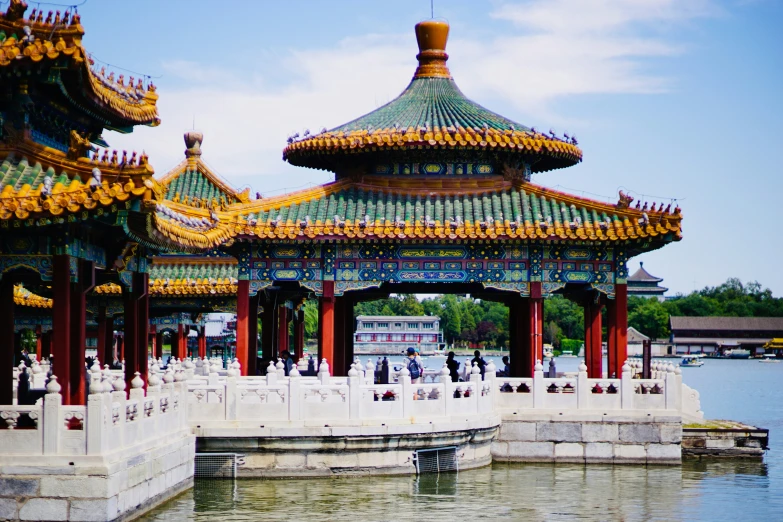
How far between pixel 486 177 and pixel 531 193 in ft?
3.78

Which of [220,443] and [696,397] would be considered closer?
[220,443]

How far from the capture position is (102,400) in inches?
702

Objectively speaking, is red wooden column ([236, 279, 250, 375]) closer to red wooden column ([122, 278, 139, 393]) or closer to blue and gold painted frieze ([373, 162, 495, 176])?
blue and gold painted frieze ([373, 162, 495, 176])

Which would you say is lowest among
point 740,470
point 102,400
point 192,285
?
point 740,470

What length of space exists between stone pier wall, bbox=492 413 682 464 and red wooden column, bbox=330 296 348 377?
6045 mm

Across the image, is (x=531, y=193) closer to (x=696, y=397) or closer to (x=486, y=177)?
(x=486, y=177)

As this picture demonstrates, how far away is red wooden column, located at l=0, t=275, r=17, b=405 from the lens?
810 inches

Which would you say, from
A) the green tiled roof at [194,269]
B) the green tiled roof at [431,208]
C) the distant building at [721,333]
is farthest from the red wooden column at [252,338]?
the distant building at [721,333]

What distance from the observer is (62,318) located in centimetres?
1950

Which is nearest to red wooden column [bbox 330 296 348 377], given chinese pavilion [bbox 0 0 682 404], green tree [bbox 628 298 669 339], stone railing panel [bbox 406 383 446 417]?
chinese pavilion [bbox 0 0 682 404]

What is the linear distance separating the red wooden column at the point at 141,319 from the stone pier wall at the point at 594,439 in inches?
309

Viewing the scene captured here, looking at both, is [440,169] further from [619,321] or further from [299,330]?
[299,330]

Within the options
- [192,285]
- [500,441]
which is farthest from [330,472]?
[192,285]

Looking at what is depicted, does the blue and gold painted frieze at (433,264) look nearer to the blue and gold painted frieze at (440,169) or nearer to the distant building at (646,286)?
the blue and gold painted frieze at (440,169)
